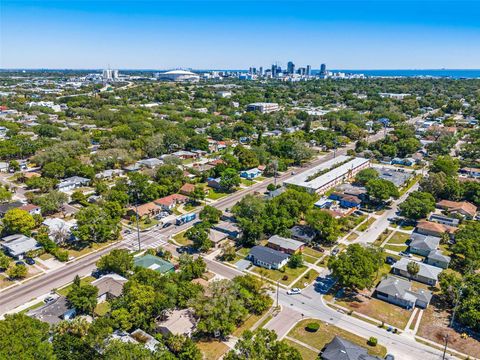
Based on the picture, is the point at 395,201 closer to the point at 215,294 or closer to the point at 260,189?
the point at 260,189

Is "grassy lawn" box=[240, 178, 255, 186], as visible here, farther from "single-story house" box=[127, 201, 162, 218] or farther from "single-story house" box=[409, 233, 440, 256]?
"single-story house" box=[409, 233, 440, 256]

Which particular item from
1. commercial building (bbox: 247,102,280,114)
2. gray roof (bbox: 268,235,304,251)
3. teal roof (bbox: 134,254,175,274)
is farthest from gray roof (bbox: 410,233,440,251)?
commercial building (bbox: 247,102,280,114)

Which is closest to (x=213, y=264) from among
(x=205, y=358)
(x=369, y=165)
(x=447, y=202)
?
(x=205, y=358)

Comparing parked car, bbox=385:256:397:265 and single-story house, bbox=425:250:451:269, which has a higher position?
single-story house, bbox=425:250:451:269

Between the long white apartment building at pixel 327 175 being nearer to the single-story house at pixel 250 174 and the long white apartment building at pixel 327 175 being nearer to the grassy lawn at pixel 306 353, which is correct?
the single-story house at pixel 250 174

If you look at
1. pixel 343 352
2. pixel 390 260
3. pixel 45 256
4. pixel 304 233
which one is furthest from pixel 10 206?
pixel 390 260

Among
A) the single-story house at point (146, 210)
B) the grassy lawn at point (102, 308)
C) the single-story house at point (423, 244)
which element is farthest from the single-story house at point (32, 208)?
the single-story house at point (423, 244)

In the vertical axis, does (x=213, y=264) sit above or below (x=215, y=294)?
below
